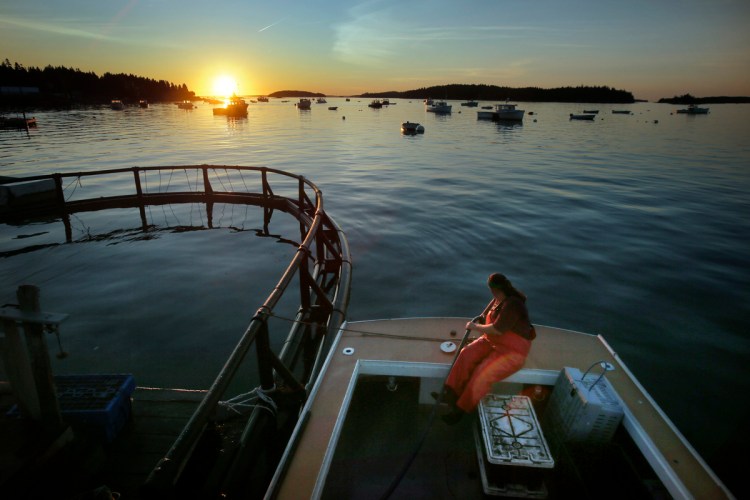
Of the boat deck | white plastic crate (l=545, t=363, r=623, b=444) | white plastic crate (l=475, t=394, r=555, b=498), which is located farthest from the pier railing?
white plastic crate (l=545, t=363, r=623, b=444)

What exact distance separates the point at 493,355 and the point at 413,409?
1.72 metres

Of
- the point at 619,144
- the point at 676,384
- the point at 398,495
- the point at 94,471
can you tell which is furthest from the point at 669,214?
the point at 619,144

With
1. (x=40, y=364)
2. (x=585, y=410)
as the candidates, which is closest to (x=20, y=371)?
(x=40, y=364)

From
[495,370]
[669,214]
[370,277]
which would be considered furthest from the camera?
[669,214]

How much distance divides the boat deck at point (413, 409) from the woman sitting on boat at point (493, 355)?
323 mm

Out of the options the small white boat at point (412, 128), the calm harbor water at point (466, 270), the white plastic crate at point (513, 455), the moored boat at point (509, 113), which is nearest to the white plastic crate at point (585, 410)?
the white plastic crate at point (513, 455)

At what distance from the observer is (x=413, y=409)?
5996mm

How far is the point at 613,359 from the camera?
5859 millimetres

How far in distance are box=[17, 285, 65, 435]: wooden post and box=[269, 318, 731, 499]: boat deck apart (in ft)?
8.94

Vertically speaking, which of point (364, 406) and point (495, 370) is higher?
point (495, 370)

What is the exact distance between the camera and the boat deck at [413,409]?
387 cm

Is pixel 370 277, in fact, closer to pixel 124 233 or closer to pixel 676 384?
pixel 676 384

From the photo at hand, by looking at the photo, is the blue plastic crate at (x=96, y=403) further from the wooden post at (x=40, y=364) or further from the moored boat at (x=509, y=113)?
the moored boat at (x=509, y=113)

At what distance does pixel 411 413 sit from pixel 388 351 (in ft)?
3.56
